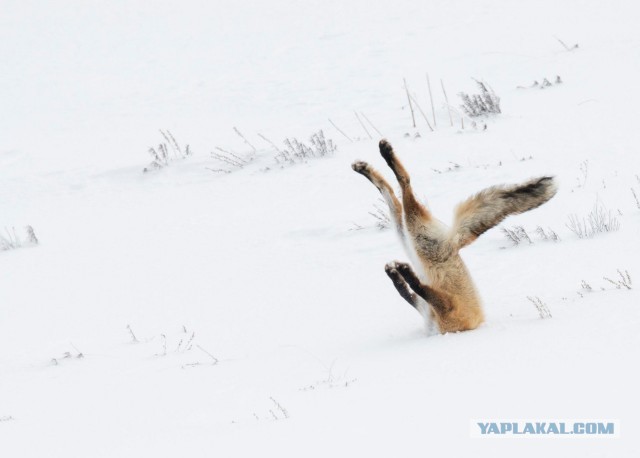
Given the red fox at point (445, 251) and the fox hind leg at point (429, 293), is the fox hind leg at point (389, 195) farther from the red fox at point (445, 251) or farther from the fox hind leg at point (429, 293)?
the fox hind leg at point (429, 293)

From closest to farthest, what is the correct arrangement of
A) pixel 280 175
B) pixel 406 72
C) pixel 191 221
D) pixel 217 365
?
pixel 217 365 < pixel 191 221 < pixel 280 175 < pixel 406 72

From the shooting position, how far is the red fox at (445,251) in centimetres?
460

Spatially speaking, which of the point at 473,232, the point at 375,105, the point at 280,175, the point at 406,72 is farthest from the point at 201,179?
the point at 473,232

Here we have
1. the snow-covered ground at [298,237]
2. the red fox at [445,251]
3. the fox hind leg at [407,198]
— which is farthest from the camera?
the fox hind leg at [407,198]

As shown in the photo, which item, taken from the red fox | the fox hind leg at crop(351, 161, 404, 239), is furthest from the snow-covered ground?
the fox hind leg at crop(351, 161, 404, 239)

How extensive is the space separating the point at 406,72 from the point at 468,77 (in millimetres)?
1144

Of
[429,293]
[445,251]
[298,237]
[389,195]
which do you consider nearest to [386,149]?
[389,195]

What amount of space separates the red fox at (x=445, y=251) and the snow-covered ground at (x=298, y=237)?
0.61ft

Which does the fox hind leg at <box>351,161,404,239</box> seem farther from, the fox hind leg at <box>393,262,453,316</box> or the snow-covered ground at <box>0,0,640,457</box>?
the snow-covered ground at <box>0,0,640,457</box>

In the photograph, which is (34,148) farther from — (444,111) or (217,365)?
(217,365)

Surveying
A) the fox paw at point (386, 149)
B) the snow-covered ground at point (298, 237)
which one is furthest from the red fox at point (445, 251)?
the snow-covered ground at point (298, 237)

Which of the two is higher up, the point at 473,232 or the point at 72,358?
the point at 473,232

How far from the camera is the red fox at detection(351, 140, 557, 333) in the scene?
4602 millimetres

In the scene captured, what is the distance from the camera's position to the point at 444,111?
10.5m
